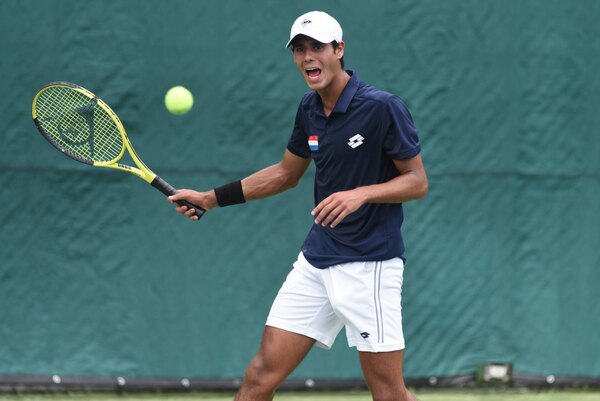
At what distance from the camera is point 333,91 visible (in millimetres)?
4336

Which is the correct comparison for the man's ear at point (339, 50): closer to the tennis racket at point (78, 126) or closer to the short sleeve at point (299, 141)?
the short sleeve at point (299, 141)

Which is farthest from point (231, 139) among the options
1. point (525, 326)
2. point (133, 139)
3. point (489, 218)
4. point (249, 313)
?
point (525, 326)

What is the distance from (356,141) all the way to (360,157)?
2.7 inches

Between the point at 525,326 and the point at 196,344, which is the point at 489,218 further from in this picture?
the point at 196,344

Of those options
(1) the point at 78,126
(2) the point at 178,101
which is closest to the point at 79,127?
(1) the point at 78,126

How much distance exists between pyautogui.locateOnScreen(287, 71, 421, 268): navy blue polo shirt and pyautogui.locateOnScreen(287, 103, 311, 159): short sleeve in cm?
11

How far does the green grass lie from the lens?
18.9ft

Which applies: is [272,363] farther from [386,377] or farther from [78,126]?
[78,126]

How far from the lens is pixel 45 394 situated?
19.0 feet

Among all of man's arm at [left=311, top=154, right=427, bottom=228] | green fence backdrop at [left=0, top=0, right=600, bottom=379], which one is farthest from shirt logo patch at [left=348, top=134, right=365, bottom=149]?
green fence backdrop at [left=0, top=0, right=600, bottom=379]

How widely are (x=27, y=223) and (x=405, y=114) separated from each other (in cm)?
241

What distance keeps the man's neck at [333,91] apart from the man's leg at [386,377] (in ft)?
3.25

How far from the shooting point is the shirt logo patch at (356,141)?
4258 millimetres

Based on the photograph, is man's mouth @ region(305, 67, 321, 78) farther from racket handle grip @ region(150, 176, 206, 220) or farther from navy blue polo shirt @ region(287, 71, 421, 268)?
racket handle grip @ region(150, 176, 206, 220)
